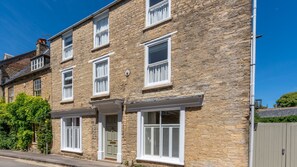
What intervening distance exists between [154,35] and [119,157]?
20.3ft

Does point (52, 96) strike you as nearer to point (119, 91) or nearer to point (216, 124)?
point (119, 91)

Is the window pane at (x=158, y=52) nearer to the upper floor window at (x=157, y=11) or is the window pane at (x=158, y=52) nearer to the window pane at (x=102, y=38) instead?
the upper floor window at (x=157, y=11)

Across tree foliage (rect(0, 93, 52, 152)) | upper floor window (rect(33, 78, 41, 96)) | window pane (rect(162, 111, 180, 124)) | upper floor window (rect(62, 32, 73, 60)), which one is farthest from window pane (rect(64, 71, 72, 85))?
window pane (rect(162, 111, 180, 124))

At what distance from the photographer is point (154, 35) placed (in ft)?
33.0

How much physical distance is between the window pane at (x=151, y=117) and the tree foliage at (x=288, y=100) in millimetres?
51276

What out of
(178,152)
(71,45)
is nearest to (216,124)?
(178,152)

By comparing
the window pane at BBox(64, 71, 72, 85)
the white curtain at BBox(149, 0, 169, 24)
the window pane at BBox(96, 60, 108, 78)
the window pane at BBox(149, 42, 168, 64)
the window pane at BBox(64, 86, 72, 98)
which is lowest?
the window pane at BBox(64, 86, 72, 98)

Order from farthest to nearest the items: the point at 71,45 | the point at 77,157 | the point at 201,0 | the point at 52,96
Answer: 1. the point at 52,96
2. the point at 71,45
3. the point at 77,157
4. the point at 201,0

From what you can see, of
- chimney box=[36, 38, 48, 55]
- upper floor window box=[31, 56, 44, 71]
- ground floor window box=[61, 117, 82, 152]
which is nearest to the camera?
ground floor window box=[61, 117, 82, 152]

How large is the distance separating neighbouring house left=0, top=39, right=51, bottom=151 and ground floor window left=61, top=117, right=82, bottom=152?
293 centimetres

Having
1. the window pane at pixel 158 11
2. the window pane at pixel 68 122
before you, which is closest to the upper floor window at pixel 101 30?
the window pane at pixel 158 11

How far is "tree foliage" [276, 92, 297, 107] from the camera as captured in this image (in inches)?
2009

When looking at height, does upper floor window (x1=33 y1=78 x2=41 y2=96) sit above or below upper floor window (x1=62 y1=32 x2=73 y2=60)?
below

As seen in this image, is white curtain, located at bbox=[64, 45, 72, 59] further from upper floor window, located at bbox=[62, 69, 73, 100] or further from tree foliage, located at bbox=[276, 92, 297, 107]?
tree foliage, located at bbox=[276, 92, 297, 107]
